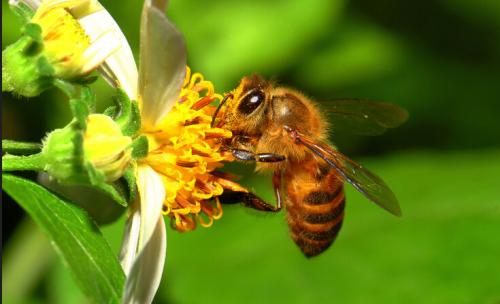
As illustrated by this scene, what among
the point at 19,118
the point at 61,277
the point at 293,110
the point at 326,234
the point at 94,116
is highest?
the point at 94,116

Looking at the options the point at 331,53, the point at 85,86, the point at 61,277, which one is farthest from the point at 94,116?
the point at 331,53

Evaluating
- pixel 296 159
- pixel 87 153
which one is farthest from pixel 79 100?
pixel 296 159

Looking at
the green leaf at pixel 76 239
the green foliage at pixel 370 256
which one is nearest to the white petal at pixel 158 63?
the green leaf at pixel 76 239

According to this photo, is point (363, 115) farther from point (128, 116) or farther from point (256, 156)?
point (128, 116)

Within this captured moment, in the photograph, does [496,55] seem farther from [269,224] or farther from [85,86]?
[85,86]

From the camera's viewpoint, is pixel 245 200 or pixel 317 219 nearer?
pixel 245 200

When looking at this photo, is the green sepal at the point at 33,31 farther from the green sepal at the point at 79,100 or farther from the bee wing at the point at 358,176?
the bee wing at the point at 358,176

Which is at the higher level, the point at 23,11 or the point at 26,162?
the point at 23,11
